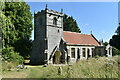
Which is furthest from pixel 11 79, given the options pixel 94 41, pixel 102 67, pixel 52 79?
pixel 94 41

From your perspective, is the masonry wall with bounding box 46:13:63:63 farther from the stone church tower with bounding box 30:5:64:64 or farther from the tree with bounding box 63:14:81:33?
the tree with bounding box 63:14:81:33

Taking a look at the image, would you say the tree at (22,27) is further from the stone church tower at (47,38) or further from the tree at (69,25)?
the tree at (69,25)

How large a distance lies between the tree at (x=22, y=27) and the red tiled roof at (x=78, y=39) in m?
7.04

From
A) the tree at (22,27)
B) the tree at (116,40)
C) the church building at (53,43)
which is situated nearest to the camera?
the tree at (22,27)

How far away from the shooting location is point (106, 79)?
21.6 ft

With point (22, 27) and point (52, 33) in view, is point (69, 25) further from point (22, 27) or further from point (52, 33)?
point (22, 27)

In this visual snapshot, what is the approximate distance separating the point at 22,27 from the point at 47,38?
460 centimetres

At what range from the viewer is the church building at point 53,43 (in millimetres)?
23797

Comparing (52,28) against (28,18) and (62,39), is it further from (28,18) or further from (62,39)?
(28,18)

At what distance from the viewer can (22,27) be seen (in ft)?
75.2

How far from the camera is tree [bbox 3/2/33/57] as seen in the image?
21491mm

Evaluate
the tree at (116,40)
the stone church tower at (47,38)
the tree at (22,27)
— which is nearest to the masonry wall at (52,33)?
the stone church tower at (47,38)

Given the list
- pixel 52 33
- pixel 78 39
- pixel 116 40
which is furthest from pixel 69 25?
pixel 52 33

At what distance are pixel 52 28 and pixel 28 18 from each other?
4730 mm
